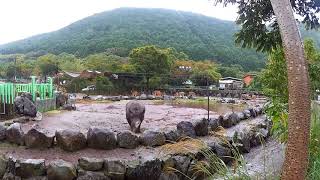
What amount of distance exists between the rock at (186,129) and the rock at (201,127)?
21 centimetres

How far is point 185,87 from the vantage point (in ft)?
96.4

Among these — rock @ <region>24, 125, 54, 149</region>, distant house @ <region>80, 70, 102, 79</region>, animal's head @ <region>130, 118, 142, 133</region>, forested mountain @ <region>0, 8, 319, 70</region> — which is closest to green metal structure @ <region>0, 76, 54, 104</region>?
animal's head @ <region>130, 118, 142, 133</region>

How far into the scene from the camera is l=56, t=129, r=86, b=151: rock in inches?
267

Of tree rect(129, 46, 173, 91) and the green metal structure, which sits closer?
the green metal structure

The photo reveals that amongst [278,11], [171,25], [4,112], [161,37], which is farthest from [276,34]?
[171,25]

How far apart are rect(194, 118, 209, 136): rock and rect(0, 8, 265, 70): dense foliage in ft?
120

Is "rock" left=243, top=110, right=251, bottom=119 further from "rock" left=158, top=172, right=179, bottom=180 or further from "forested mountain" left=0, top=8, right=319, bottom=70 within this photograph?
"forested mountain" left=0, top=8, right=319, bottom=70

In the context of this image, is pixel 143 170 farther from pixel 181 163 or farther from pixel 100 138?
pixel 100 138

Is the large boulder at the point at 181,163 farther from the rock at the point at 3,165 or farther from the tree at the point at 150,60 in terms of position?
the tree at the point at 150,60

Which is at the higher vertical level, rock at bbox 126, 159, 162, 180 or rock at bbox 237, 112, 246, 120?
rock at bbox 237, 112, 246, 120

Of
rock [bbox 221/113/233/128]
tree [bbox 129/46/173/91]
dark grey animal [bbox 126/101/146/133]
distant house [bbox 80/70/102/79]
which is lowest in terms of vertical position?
rock [bbox 221/113/233/128]

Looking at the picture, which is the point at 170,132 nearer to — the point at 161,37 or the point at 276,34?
the point at 276,34

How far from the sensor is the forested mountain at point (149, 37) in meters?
50.3

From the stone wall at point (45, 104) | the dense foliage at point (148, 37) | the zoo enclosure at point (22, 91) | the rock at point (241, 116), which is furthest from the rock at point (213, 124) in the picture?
the dense foliage at point (148, 37)
